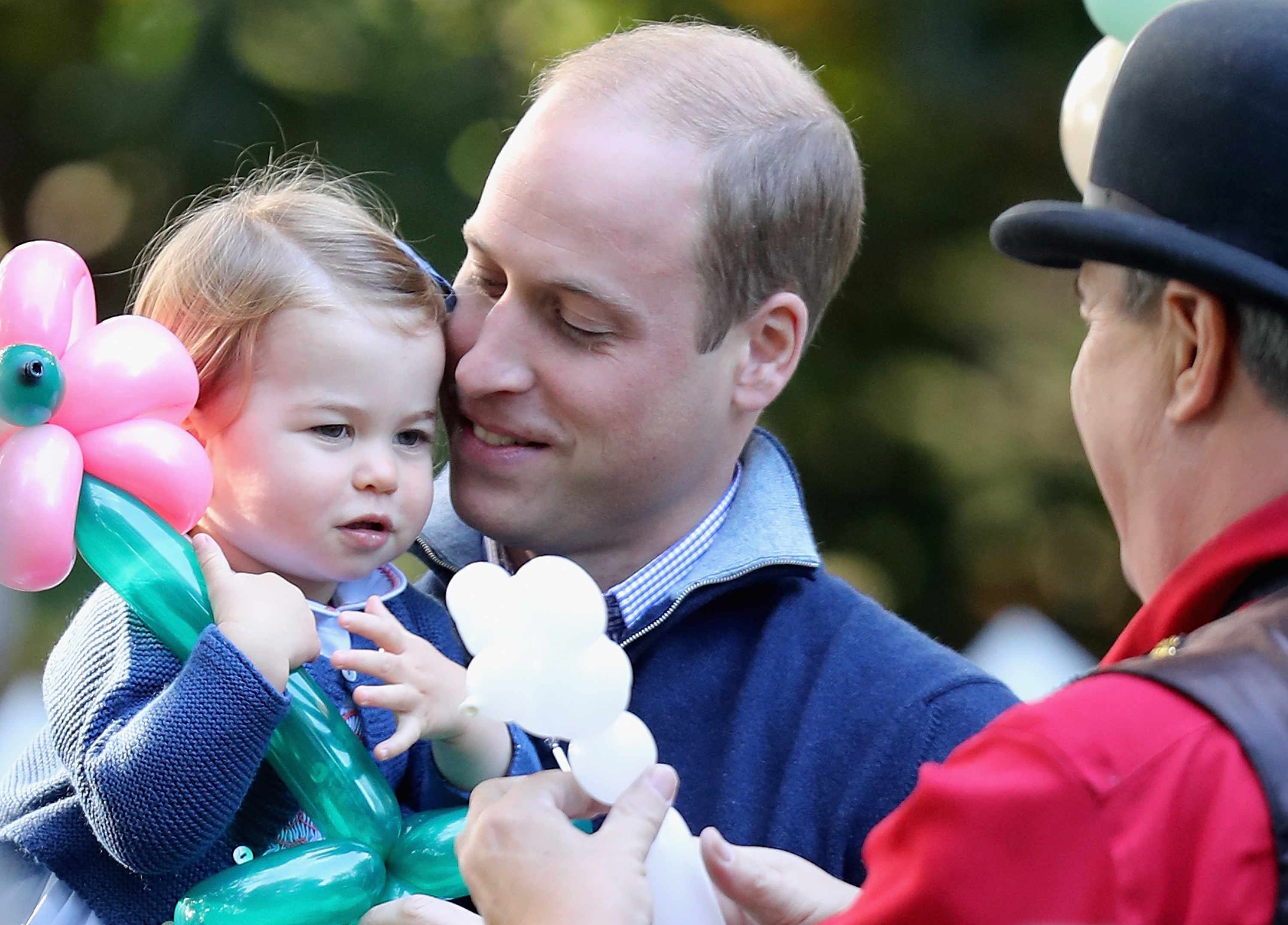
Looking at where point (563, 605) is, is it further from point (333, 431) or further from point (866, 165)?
point (866, 165)

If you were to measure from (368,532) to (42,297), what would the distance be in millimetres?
553

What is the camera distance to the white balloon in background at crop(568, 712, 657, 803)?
62.0 inches

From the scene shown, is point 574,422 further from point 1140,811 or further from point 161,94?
point 161,94

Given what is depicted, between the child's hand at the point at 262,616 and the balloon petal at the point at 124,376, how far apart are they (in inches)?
7.4

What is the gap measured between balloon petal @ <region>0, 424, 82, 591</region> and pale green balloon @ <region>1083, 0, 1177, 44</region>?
2.39 metres

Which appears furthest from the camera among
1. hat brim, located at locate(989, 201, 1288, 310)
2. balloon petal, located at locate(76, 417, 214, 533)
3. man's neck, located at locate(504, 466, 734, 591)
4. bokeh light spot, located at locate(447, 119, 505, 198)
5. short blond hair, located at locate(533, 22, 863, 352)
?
bokeh light spot, located at locate(447, 119, 505, 198)

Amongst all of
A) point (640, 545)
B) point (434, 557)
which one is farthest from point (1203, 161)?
point (434, 557)

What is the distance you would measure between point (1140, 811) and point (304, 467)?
124 centimetres

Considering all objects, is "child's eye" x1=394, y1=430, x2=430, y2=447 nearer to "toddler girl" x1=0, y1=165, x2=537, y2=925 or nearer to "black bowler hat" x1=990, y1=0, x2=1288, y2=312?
"toddler girl" x1=0, y1=165, x2=537, y2=925

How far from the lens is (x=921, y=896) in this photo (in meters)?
1.25

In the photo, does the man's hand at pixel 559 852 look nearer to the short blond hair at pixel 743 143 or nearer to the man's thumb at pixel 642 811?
the man's thumb at pixel 642 811

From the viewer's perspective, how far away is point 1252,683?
122 cm

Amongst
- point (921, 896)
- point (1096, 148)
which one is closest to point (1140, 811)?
point (921, 896)

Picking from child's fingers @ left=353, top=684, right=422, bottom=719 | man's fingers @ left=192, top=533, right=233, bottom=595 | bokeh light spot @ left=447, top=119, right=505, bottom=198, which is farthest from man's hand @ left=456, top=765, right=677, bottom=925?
bokeh light spot @ left=447, top=119, right=505, bottom=198
